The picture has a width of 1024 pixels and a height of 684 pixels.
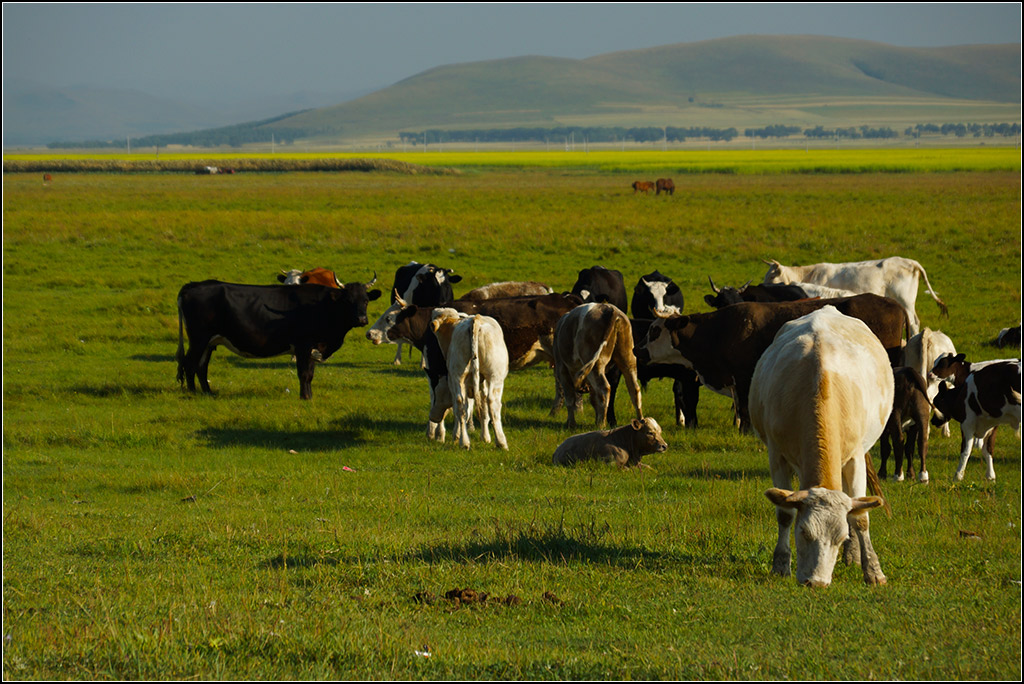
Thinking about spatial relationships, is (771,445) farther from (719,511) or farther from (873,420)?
(719,511)

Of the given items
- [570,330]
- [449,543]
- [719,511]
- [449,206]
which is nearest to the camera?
[449,543]

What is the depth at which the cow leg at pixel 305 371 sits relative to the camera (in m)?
16.3

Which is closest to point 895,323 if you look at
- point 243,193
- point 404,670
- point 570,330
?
point 570,330

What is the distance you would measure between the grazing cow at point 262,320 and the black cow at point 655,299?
5.53m

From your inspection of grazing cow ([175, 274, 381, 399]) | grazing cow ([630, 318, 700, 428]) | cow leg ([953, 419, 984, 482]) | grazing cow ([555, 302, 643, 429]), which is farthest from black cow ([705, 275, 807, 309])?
cow leg ([953, 419, 984, 482])

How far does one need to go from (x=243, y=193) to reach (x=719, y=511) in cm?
6045

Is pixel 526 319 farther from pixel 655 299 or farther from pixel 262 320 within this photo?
pixel 655 299

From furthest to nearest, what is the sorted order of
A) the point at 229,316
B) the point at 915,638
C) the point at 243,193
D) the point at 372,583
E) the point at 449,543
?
the point at 243,193 → the point at 229,316 → the point at 449,543 → the point at 372,583 → the point at 915,638

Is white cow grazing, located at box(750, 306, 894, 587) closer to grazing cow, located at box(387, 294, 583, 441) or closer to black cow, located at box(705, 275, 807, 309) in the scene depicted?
grazing cow, located at box(387, 294, 583, 441)

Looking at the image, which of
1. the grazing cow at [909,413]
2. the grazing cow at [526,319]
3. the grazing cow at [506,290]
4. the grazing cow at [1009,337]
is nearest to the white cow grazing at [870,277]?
the grazing cow at [1009,337]

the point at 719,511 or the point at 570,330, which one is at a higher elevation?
the point at 570,330

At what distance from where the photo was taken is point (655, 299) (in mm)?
20234

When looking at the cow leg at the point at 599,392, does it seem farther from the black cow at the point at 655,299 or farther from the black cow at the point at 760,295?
the black cow at the point at 655,299

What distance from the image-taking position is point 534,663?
560 cm
